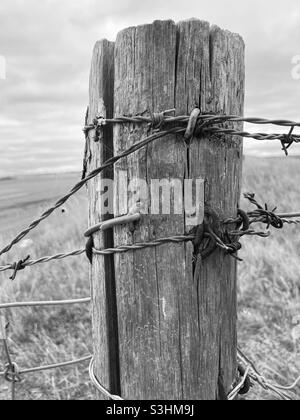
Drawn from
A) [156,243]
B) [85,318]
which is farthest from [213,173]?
[85,318]

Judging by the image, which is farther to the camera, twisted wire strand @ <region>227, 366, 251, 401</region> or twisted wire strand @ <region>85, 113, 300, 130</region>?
twisted wire strand @ <region>227, 366, 251, 401</region>

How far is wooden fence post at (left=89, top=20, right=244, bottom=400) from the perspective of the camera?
1.23 meters

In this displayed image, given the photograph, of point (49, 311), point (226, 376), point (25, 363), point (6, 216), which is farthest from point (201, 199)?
point (6, 216)

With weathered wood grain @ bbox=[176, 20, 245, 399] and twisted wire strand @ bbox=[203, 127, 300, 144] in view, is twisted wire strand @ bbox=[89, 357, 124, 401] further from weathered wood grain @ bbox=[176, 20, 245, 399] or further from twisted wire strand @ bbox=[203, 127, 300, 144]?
twisted wire strand @ bbox=[203, 127, 300, 144]

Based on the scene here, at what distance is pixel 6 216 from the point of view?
9094 millimetres

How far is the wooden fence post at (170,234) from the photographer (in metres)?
1.23

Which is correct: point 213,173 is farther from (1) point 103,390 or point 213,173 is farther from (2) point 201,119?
(1) point 103,390

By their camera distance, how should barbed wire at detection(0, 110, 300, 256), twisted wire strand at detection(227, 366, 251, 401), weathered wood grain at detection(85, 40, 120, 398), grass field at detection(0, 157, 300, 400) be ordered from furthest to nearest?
grass field at detection(0, 157, 300, 400) < twisted wire strand at detection(227, 366, 251, 401) < weathered wood grain at detection(85, 40, 120, 398) < barbed wire at detection(0, 110, 300, 256)

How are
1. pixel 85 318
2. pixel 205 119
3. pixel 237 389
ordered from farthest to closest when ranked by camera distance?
pixel 85 318 < pixel 237 389 < pixel 205 119

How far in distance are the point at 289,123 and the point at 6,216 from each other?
8516 mm

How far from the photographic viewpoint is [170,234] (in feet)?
4.19

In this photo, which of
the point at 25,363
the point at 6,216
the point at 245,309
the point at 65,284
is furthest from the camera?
the point at 6,216

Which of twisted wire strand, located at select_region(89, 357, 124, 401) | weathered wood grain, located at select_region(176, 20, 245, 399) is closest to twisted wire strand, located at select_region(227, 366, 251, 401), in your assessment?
weathered wood grain, located at select_region(176, 20, 245, 399)

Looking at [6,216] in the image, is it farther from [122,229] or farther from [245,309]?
[122,229]
